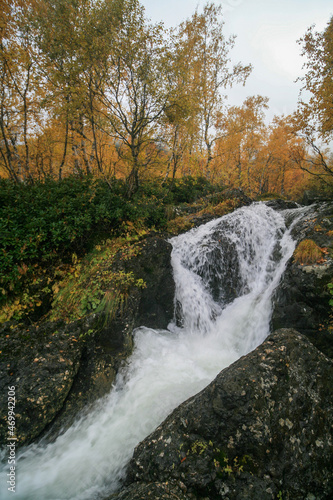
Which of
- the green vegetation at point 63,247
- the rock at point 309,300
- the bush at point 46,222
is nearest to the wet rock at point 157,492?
the green vegetation at point 63,247

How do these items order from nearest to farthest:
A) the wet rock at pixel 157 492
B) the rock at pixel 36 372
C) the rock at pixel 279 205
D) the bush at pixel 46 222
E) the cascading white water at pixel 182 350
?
the wet rock at pixel 157 492 < the cascading white water at pixel 182 350 < the rock at pixel 36 372 < the bush at pixel 46 222 < the rock at pixel 279 205

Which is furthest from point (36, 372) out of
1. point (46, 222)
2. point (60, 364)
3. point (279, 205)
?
point (279, 205)

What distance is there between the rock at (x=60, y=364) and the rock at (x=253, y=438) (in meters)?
1.73

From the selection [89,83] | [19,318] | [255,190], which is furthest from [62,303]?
[255,190]

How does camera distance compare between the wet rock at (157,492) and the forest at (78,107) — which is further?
the forest at (78,107)

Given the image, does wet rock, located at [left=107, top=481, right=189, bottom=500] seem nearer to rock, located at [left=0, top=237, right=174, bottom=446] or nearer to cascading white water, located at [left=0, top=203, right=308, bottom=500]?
cascading white water, located at [left=0, top=203, right=308, bottom=500]

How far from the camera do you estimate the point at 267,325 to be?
558 cm

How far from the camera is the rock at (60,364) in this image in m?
3.54

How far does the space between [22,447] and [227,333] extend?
16.3 feet

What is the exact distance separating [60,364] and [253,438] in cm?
339

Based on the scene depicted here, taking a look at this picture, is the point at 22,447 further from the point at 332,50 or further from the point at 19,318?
the point at 332,50

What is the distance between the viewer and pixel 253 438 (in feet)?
8.24

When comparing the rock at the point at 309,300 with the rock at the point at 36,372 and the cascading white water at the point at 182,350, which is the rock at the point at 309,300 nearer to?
the cascading white water at the point at 182,350

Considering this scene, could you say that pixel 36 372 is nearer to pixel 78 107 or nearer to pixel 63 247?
pixel 63 247
